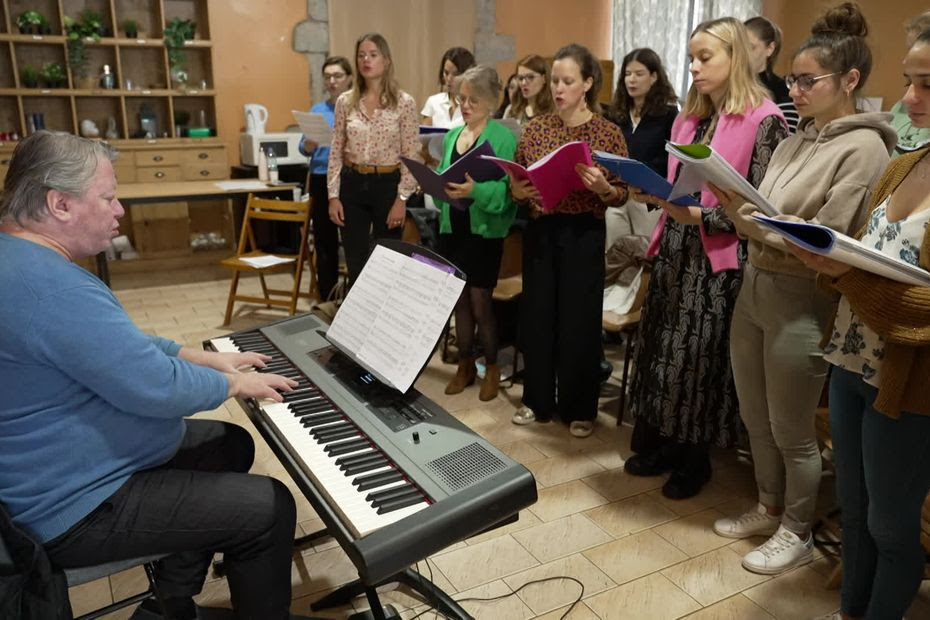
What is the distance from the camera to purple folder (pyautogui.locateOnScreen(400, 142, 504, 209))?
8.57 feet

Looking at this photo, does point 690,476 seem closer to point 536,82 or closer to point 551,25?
point 536,82

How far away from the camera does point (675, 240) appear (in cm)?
233

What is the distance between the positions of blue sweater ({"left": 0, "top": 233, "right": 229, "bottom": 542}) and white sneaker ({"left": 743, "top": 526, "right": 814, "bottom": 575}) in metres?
1.67

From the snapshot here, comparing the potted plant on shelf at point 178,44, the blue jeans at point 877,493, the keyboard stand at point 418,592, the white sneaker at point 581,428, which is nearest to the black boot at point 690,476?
the white sneaker at point 581,428

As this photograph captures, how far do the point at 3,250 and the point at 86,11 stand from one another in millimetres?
5084

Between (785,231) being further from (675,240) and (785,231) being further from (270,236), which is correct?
(270,236)

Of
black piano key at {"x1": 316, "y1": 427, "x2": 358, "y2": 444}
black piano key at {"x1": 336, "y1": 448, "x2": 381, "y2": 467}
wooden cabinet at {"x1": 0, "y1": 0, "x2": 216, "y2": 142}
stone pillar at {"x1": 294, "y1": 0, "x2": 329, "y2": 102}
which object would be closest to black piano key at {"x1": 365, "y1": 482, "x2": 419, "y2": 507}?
black piano key at {"x1": 336, "y1": 448, "x2": 381, "y2": 467}

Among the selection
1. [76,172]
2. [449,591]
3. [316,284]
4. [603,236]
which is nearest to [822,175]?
[603,236]

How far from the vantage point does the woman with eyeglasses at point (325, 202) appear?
4.45 m

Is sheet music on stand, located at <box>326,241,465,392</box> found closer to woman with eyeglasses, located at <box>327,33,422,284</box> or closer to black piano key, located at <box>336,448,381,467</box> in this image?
black piano key, located at <box>336,448,381,467</box>

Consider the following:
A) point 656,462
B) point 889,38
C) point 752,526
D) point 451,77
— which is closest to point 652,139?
point 656,462

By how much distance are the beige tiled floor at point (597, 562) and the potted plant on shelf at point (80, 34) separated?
410cm

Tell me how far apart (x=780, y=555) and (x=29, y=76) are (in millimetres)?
5842

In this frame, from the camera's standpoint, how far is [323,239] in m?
4.56
